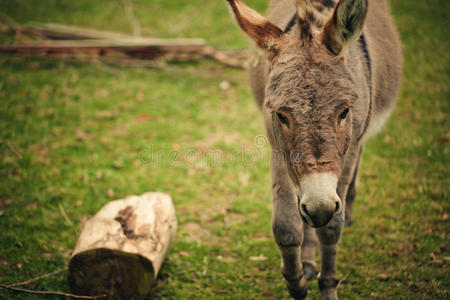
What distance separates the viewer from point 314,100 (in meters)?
1.74

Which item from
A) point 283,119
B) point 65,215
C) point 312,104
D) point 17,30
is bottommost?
point 65,215

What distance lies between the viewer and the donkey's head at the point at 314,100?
172cm

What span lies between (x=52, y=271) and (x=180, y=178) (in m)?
1.80

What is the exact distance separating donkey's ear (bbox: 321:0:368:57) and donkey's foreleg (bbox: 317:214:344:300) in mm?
1174

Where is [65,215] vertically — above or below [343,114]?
below

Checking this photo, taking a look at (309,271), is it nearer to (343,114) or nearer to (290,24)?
(343,114)

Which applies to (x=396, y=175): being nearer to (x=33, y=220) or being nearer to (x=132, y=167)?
(x=132, y=167)

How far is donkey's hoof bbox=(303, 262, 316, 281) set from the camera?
2.96 m

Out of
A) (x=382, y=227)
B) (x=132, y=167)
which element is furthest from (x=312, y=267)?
(x=132, y=167)

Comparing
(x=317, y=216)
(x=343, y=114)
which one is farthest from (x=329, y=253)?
(x=343, y=114)

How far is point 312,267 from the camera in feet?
9.85

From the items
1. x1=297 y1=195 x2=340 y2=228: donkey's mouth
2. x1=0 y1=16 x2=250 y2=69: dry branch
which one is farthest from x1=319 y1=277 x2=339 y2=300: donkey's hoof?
x1=0 y1=16 x2=250 y2=69: dry branch

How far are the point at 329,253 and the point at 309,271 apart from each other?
54 cm

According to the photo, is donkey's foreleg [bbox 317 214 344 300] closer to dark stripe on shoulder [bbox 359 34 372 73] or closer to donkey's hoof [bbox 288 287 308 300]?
donkey's hoof [bbox 288 287 308 300]
